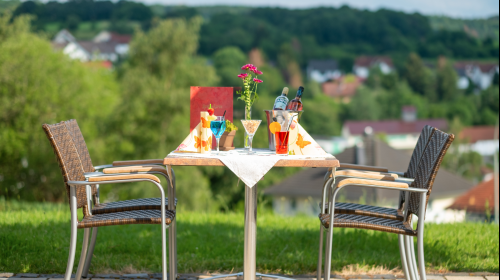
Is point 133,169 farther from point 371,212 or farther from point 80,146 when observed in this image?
point 371,212

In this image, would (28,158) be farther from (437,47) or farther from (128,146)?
(437,47)

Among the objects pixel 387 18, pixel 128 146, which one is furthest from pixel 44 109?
pixel 387 18

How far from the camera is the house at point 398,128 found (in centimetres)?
6875

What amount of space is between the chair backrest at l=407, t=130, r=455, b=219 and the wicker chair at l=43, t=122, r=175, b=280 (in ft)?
3.94

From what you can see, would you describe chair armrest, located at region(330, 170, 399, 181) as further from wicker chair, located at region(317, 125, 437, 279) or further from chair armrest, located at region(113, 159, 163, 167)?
chair armrest, located at region(113, 159, 163, 167)

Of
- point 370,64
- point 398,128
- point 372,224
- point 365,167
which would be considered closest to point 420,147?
point 365,167

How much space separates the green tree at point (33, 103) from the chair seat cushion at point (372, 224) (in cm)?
2004

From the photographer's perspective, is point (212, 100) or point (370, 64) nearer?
point (212, 100)

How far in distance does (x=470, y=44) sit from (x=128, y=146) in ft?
152

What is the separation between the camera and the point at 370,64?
65.4 metres

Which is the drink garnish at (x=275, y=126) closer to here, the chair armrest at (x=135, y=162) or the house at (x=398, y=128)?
the chair armrest at (x=135, y=162)

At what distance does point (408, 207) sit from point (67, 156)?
172 cm

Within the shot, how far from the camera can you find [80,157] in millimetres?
2623

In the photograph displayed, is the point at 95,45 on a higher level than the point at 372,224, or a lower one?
higher
